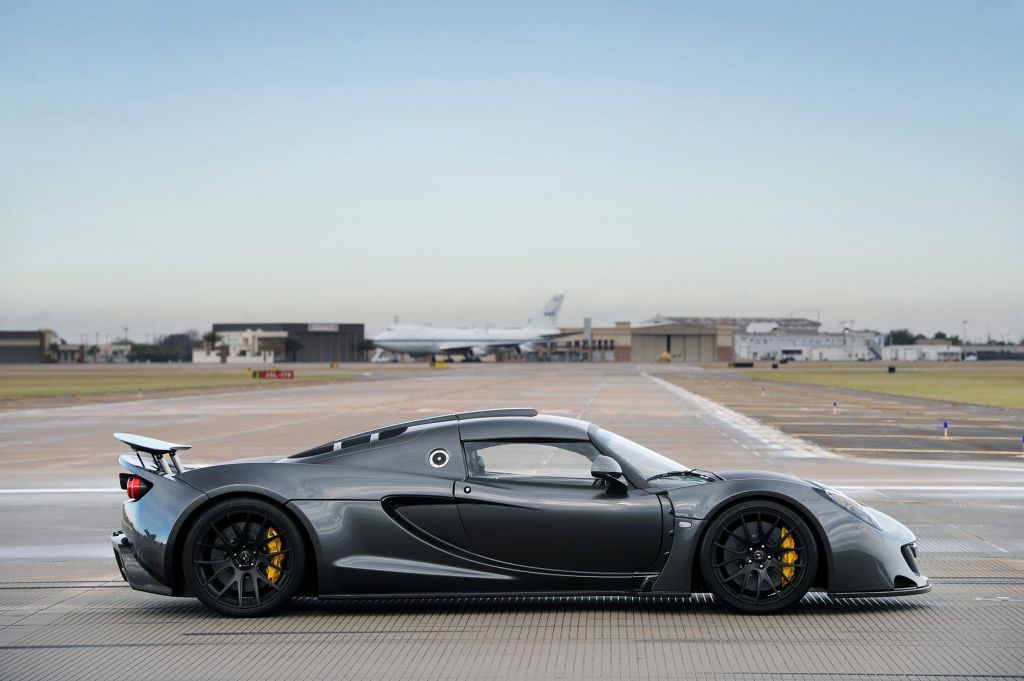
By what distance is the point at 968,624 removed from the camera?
21.8 feet

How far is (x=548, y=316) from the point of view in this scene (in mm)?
149750

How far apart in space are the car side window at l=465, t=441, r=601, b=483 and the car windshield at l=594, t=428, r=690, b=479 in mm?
123

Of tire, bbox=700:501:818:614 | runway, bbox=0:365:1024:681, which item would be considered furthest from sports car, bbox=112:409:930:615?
runway, bbox=0:365:1024:681

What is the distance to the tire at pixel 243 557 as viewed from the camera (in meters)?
6.83

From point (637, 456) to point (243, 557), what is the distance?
2580 millimetres

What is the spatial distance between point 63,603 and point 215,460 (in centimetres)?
1018

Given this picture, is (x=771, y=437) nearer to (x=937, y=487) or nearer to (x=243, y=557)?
(x=937, y=487)

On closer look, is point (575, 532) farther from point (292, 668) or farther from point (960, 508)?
point (960, 508)

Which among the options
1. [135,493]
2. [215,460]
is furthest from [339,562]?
[215,460]

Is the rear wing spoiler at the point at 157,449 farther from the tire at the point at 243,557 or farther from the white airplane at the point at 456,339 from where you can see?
the white airplane at the point at 456,339

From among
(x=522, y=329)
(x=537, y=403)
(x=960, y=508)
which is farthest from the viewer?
(x=522, y=329)

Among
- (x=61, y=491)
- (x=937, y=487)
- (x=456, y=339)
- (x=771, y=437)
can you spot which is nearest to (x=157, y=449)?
(x=61, y=491)

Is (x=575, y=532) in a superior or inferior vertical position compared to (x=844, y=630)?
superior

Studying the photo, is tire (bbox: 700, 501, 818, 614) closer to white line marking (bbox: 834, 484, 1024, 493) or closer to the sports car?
the sports car
